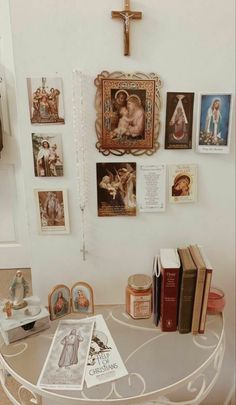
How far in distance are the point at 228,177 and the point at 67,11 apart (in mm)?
767

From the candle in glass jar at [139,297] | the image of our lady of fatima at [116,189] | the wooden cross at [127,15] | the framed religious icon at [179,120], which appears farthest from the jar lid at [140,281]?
the wooden cross at [127,15]

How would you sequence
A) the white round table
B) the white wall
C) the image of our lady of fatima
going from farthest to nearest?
the image of our lady of fatima → the white wall → the white round table

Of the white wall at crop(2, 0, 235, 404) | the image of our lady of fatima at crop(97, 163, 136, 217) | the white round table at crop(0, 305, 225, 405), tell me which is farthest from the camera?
the image of our lady of fatima at crop(97, 163, 136, 217)

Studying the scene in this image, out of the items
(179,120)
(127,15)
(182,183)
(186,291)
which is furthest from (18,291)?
(127,15)

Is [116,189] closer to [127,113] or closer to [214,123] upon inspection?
[127,113]

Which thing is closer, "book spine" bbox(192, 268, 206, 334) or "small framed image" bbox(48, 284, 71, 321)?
"book spine" bbox(192, 268, 206, 334)

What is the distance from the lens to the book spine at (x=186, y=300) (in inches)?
41.0

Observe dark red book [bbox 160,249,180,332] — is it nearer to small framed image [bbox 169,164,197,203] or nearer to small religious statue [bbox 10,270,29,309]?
small framed image [bbox 169,164,197,203]

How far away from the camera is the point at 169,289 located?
1.07m

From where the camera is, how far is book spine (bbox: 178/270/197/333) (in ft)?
3.42

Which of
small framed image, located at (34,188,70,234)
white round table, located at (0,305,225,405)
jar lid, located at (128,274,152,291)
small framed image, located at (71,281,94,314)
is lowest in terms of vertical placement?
white round table, located at (0,305,225,405)

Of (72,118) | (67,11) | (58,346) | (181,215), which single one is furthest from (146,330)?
(67,11)

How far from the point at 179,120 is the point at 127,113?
0.59 ft

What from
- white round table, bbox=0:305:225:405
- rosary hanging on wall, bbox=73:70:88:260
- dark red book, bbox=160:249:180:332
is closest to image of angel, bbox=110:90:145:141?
rosary hanging on wall, bbox=73:70:88:260
